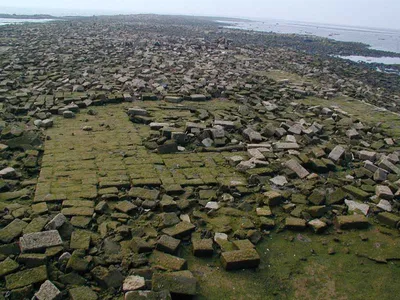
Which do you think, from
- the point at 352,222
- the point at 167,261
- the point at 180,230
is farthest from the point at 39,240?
the point at 352,222

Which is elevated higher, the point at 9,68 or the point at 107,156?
the point at 9,68

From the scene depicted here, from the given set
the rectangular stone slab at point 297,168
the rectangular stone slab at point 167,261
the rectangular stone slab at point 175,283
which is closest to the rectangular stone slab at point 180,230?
the rectangular stone slab at point 167,261

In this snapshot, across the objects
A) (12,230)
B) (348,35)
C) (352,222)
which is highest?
(348,35)

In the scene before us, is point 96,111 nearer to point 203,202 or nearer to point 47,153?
point 47,153

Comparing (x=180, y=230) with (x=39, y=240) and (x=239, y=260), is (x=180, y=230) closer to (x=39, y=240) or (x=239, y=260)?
(x=239, y=260)

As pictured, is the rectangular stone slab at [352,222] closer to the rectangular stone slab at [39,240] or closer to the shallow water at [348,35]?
the rectangular stone slab at [39,240]

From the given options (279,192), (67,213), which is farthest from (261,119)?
(67,213)

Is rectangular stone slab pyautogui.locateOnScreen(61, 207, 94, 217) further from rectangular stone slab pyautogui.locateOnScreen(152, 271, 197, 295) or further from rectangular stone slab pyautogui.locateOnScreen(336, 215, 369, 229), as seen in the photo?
rectangular stone slab pyautogui.locateOnScreen(336, 215, 369, 229)

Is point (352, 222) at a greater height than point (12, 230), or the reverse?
point (12, 230)
